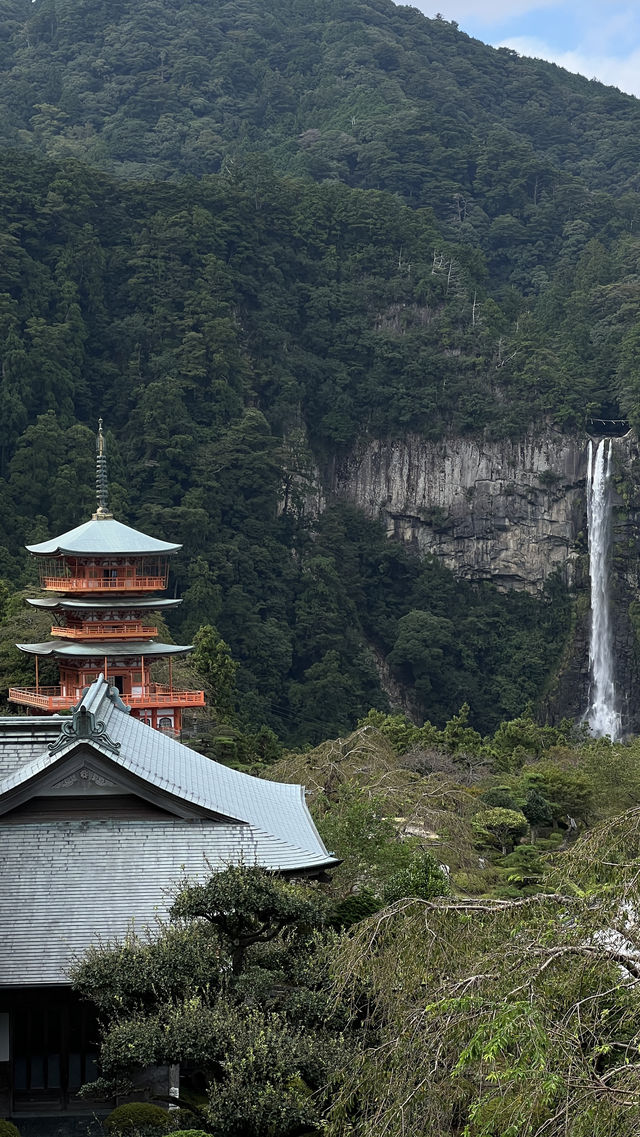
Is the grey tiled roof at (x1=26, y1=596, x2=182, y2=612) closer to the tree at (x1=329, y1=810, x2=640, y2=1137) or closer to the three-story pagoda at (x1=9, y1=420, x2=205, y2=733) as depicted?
the three-story pagoda at (x1=9, y1=420, x2=205, y2=733)

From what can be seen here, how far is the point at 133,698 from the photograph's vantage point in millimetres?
35344

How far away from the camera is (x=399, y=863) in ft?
58.2

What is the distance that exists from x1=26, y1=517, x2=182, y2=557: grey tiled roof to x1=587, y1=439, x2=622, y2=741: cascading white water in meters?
39.4

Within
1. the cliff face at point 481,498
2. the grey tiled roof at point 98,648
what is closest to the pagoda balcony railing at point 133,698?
the grey tiled roof at point 98,648

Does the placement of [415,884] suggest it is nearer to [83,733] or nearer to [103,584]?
[83,733]

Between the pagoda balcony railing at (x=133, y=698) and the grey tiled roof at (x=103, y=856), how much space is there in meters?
18.8

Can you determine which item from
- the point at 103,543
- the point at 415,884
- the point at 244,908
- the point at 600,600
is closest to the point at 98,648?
the point at 103,543

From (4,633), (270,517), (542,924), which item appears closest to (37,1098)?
(542,924)

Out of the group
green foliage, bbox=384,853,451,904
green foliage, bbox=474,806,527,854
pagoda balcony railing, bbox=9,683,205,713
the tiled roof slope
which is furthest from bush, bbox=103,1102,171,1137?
pagoda balcony railing, bbox=9,683,205,713

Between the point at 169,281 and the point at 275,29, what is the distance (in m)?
57.8

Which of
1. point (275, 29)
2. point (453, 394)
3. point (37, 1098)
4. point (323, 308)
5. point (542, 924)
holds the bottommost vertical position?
point (37, 1098)

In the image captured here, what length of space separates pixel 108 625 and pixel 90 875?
2379 centimetres

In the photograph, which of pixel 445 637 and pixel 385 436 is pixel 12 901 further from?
pixel 385 436

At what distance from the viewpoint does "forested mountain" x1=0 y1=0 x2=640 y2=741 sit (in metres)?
67.5
